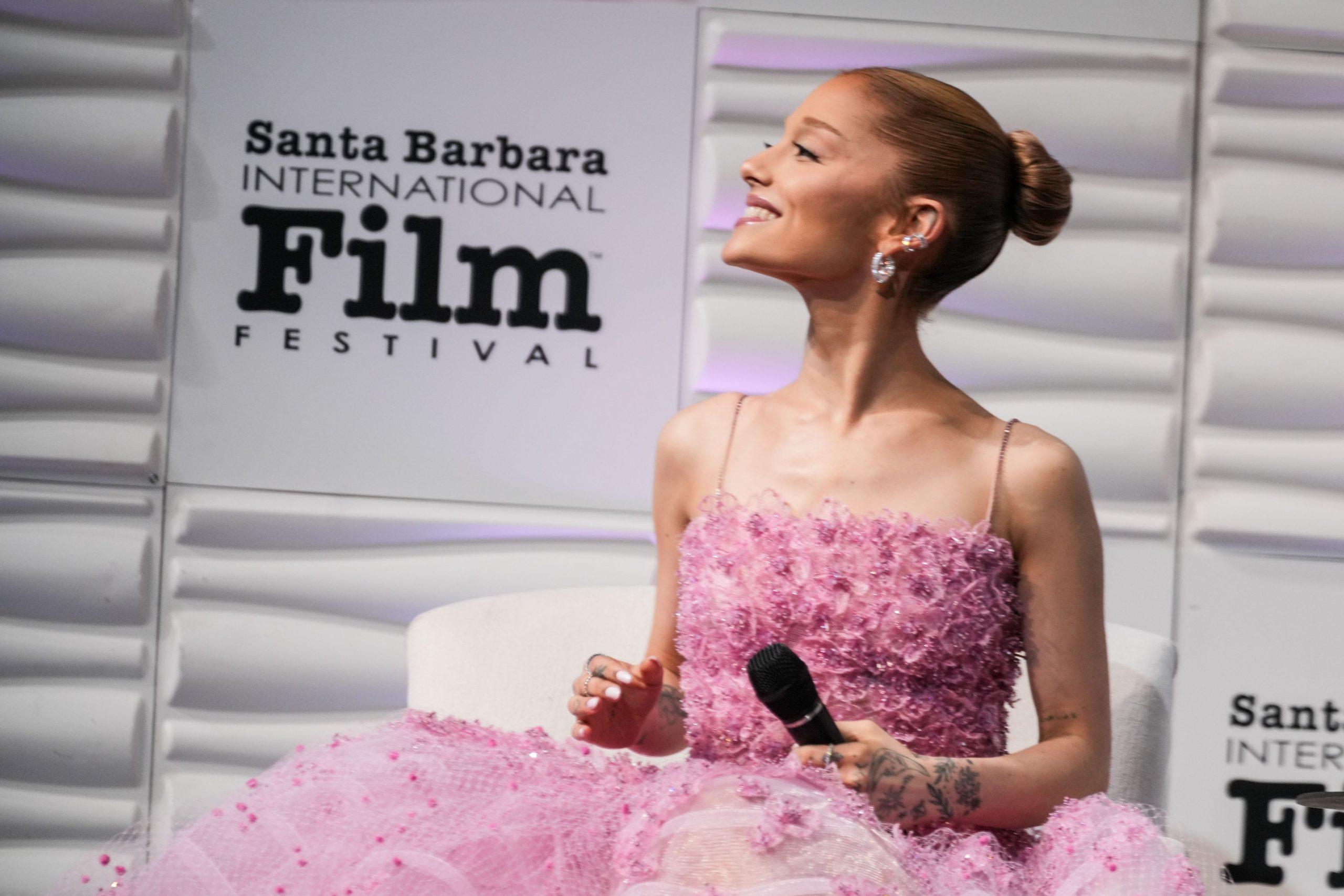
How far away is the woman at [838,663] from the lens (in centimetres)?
132

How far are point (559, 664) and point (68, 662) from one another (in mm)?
1292

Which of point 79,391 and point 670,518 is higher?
point 79,391

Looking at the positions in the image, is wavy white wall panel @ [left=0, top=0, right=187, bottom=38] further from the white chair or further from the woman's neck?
the woman's neck

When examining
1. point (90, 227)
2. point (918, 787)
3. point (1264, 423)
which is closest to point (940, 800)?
point (918, 787)

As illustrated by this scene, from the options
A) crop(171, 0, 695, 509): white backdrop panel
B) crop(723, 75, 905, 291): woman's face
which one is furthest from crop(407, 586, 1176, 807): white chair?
crop(723, 75, 905, 291): woman's face

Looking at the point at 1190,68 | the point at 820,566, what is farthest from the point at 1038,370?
the point at 820,566

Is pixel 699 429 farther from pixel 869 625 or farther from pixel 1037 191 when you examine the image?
pixel 1037 191

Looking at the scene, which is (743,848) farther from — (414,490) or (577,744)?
(414,490)

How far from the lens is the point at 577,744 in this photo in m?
1.73

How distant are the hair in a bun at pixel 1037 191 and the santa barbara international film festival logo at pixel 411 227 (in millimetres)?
1336

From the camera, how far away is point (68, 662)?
9.71 feet

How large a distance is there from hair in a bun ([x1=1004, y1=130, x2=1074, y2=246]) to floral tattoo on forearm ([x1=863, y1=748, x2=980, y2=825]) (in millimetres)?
686

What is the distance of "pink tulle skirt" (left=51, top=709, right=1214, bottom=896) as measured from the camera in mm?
1262

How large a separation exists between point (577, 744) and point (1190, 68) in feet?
7.05
